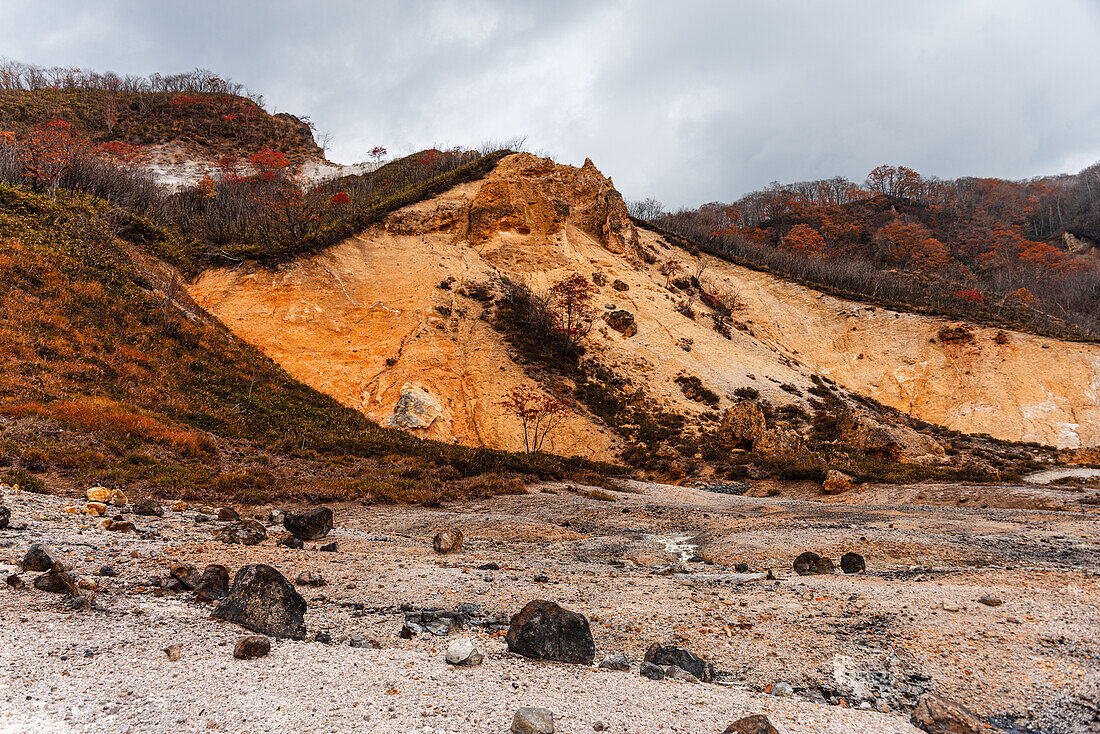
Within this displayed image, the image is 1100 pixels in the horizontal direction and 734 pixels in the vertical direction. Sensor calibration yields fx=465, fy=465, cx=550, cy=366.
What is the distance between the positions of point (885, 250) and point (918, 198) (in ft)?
89.4

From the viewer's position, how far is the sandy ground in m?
2.88

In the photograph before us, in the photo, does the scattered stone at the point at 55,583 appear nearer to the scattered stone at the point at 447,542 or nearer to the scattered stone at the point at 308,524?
the scattered stone at the point at 308,524

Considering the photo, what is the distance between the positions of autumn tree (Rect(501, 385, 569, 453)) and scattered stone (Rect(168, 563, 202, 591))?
17560mm

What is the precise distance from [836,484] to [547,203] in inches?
1133

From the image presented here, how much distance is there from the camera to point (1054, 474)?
1892 centimetres

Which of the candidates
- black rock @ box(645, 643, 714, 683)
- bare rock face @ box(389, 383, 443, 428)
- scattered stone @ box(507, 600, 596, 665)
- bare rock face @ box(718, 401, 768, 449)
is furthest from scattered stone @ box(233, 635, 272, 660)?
bare rock face @ box(718, 401, 768, 449)

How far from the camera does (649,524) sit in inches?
457

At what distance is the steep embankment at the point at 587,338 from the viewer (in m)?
24.5

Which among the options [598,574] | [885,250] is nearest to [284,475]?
[598,574]

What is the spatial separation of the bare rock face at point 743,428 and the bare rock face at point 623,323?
33.7ft

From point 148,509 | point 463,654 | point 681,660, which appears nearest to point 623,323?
point 148,509

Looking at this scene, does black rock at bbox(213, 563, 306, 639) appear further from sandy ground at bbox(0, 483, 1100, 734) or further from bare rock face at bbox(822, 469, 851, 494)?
bare rock face at bbox(822, 469, 851, 494)

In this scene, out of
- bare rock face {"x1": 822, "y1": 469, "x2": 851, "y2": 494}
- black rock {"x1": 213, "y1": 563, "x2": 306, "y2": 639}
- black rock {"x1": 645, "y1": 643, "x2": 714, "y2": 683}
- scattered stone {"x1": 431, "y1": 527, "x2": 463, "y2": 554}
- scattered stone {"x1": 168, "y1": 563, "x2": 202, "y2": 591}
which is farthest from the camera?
bare rock face {"x1": 822, "y1": 469, "x2": 851, "y2": 494}

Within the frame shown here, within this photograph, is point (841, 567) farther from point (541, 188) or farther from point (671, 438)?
point (541, 188)
